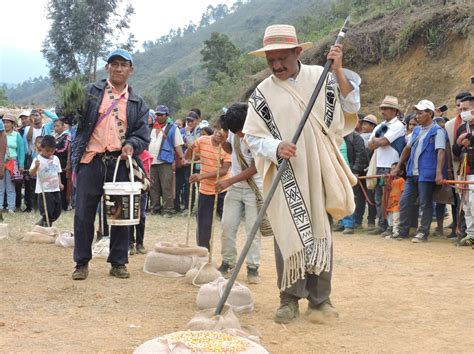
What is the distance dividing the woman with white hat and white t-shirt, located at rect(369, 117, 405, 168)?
7.38m

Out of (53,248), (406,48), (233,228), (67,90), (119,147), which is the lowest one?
(53,248)

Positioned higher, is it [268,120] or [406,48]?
[406,48]

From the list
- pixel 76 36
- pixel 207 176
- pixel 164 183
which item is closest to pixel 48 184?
pixel 164 183

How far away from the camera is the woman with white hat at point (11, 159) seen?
44.4 ft

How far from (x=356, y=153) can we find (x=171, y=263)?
5.31 metres

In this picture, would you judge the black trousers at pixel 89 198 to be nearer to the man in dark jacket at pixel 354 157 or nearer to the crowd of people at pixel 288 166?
the crowd of people at pixel 288 166

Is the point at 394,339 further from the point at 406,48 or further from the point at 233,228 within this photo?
the point at 406,48

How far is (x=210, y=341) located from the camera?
12.4 ft

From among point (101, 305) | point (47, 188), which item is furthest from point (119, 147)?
point (47, 188)

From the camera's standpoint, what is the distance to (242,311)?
543 cm

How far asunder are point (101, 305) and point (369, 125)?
24.8ft

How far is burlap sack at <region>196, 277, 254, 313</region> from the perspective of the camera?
5.39 metres

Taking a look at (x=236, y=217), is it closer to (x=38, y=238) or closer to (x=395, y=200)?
(x=38, y=238)

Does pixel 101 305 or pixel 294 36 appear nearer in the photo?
pixel 294 36
